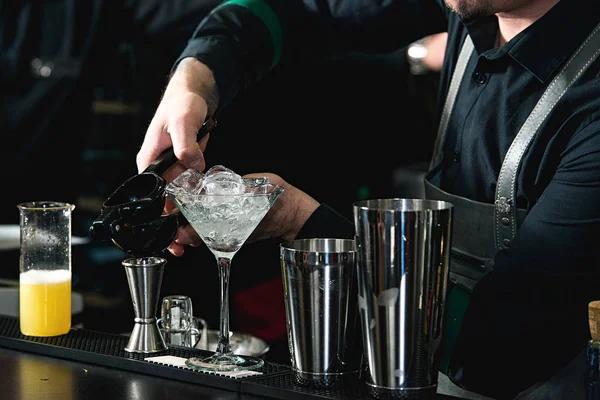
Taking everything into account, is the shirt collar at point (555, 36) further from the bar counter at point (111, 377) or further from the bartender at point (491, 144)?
the bar counter at point (111, 377)

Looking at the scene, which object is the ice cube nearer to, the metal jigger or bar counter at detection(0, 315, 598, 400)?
the metal jigger

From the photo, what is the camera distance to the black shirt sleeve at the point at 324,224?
1.88 meters

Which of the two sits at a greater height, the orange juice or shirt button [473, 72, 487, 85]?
shirt button [473, 72, 487, 85]

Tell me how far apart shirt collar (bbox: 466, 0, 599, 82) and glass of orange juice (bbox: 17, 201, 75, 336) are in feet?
3.27

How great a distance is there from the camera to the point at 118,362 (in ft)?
5.28

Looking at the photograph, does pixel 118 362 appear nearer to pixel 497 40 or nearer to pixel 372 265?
pixel 372 265

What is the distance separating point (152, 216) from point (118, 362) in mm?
257

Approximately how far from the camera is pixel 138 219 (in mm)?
1590

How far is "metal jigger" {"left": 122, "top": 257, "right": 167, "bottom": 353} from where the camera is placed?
1.67m

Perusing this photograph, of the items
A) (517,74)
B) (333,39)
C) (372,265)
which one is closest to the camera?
(372,265)

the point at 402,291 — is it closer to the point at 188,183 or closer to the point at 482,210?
the point at 188,183

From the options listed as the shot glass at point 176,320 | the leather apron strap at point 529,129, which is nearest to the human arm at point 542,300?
the leather apron strap at point 529,129

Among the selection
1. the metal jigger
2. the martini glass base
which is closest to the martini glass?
the martini glass base

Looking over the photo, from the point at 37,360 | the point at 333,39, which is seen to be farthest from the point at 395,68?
the point at 37,360
